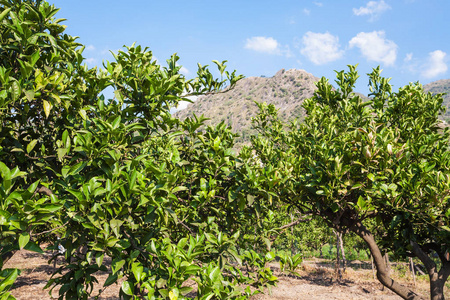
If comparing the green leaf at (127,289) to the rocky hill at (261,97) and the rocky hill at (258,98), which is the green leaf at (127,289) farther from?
the rocky hill at (261,97)

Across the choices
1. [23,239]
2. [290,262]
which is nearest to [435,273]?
→ [290,262]

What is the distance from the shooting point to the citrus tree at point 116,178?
2221mm

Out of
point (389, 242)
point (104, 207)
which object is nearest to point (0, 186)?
point (104, 207)

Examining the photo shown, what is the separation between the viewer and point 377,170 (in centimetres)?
401

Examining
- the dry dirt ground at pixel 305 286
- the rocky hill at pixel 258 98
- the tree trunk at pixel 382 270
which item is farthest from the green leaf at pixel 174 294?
the rocky hill at pixel 258 98

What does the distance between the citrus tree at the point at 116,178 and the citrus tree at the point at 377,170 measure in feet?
2.69

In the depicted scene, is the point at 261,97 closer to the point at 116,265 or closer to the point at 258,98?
the point at 258,98

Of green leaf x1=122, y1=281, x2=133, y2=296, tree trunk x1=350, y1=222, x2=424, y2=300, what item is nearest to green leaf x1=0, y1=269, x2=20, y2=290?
green leaf x1=122, y1=281, x2=133, y2=296

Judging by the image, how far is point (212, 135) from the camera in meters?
3.43

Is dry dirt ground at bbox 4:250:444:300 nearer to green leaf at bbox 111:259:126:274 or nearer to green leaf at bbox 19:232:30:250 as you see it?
green leaf at bbox 111:259:126:274

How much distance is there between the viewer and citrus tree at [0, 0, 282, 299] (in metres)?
2.22

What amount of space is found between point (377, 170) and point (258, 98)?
13243 centimetres

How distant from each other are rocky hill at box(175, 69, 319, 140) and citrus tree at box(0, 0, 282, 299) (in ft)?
338

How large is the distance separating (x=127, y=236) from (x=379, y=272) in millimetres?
4260
